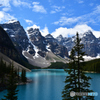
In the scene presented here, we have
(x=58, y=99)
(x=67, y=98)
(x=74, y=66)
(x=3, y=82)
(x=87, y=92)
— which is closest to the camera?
(x=87, y=92)

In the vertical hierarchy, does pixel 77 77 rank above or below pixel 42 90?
above

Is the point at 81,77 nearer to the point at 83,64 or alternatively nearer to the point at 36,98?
the point at 83,64

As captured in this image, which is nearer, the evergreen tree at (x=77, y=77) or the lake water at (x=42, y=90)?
the evergreen tree at (x=77, y=77)

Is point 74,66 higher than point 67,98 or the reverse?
higher

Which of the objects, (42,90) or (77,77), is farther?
(42,90)

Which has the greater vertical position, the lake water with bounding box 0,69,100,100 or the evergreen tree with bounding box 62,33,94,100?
the evergreen tree with bounding box 62,33,94,100

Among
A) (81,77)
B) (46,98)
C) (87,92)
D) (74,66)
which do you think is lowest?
(46,98)

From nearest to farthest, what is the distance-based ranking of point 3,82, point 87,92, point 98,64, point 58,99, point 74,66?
point 87,92
point 74,66
point 58,99
point 3,82
point 98,64

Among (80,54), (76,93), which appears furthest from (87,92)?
(80,54)

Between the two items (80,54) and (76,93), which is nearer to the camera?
(76,93)

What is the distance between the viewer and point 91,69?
182m

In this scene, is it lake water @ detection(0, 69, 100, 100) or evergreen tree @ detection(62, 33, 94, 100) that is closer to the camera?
evergreen tree @ detection(62, 33, 94, 100)

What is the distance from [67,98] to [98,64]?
168929 mm

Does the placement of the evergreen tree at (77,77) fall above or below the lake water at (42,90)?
above
